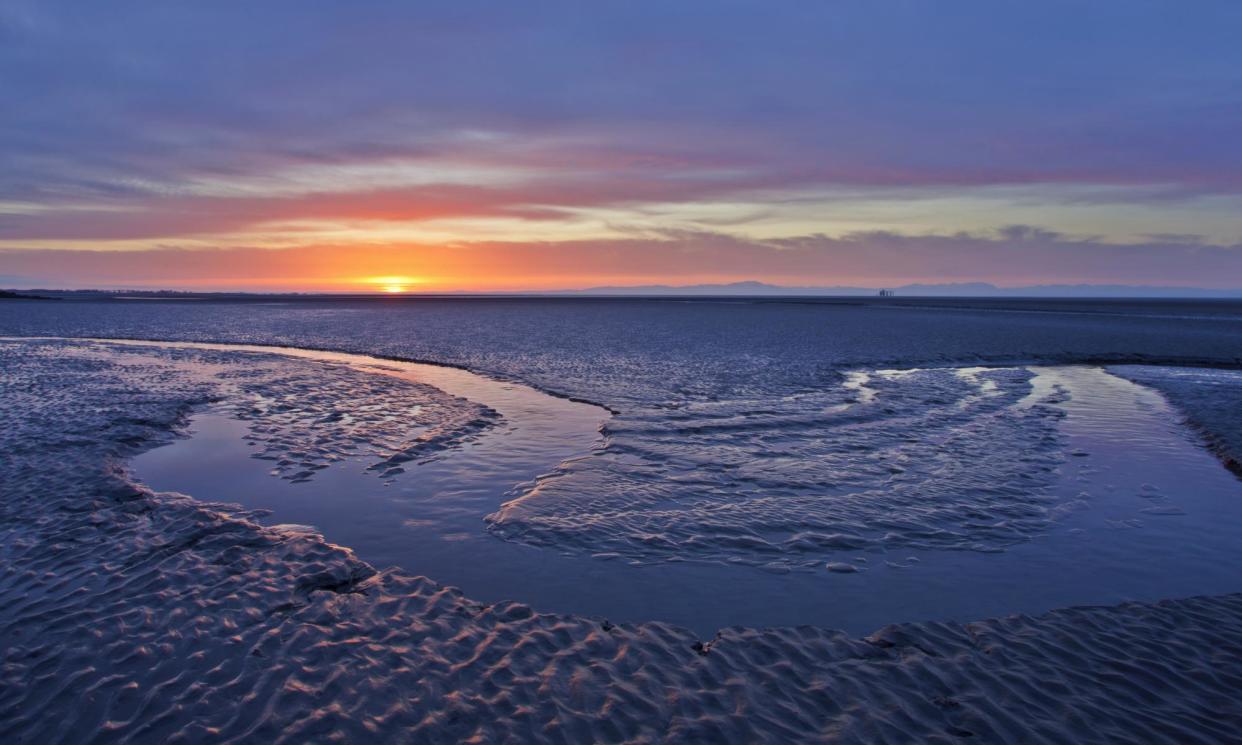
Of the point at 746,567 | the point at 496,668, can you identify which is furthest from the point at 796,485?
the point at 496,668

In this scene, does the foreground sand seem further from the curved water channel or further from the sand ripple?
the sand ripple

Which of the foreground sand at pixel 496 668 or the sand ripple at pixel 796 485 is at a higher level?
the sand ripple at pixel 796 485

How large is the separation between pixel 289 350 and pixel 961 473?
40153 mm

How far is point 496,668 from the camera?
6992mm

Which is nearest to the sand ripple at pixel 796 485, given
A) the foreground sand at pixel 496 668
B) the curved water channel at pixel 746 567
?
the curved water channel at pixel 746 567

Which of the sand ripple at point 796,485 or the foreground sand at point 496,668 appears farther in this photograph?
the sand ripple at point 796,485

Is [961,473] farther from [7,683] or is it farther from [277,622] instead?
[7,683]

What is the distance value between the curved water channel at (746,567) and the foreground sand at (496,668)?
57cm

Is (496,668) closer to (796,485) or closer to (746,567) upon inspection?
(746,567)

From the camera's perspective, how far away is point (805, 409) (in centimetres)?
2147

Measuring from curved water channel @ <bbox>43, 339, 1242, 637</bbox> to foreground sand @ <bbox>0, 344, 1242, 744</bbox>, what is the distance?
22.3 inches

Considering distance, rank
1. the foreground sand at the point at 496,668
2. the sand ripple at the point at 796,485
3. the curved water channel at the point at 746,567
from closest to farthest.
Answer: the foreground sand at the point at 496,668, the curved water channel at the point at 746,567, the sand ripple at the point at 796,485

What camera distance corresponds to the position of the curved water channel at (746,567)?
28.4 feet

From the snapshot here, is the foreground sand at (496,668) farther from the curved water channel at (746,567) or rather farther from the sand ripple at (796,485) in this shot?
the sand ripple at (796,485)
